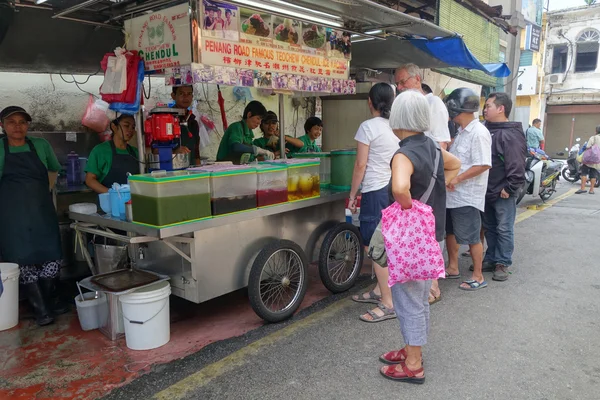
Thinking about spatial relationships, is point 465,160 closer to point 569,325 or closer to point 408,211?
point 569,325

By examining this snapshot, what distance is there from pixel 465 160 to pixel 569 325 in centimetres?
163

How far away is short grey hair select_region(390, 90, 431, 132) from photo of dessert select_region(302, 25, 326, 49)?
1.94 m

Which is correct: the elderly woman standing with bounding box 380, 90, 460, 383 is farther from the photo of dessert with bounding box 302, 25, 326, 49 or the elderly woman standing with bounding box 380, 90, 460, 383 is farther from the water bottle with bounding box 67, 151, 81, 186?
the water bottle with bounding box 67, 151, 81, 186

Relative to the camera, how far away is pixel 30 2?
3975 millimetres

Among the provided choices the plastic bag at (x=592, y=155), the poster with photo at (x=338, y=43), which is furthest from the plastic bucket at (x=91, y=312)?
the plastic bag at (x=592, y=155)

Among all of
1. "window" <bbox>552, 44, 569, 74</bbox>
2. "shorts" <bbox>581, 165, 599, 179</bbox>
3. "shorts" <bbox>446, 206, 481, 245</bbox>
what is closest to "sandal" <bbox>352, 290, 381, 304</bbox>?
"shorts" <bbox>446, 206, 481, 245</bbox>

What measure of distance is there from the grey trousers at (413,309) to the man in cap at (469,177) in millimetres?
1755

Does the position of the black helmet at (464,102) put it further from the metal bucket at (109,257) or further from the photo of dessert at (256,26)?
the metal bucket at (109,257)

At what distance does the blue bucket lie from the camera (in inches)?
127

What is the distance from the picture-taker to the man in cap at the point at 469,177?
4051 millimetres

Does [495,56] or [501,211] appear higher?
[495,56]

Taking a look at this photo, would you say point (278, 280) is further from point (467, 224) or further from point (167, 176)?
point (467, 224)

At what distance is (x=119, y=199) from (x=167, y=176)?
0.54m

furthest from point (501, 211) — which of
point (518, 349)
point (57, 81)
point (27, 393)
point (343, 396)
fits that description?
point (57, 81)
